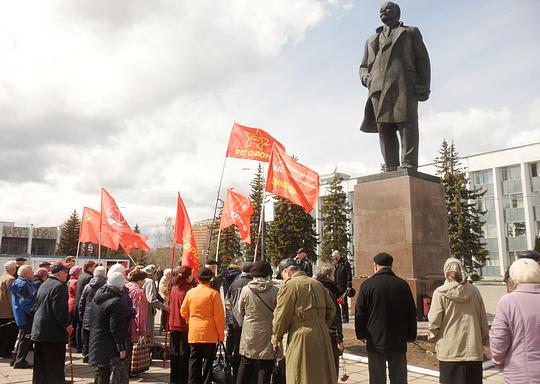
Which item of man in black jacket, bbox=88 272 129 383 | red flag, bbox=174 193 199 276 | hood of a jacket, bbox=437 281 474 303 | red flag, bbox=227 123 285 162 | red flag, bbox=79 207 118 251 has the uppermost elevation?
red flag, bbox=227 123 285 162

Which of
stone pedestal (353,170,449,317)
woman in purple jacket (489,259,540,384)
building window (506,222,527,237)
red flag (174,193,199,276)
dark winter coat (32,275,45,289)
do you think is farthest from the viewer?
building window (506,222,527,237)

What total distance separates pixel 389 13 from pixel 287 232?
3441 cm

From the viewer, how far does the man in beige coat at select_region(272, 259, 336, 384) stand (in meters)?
4.59

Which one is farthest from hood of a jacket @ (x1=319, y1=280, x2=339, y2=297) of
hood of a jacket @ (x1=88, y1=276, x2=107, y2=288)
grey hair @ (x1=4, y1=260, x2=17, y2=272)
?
grey hair @ (x1=4, y1=260, x2=17, y2=272)

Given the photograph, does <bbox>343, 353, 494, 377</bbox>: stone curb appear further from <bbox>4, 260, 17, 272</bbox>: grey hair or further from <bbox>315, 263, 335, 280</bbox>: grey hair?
<bbox>4, 260, 17, 272</bbox>: grey hair

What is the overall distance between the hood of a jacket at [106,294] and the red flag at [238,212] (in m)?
10.1

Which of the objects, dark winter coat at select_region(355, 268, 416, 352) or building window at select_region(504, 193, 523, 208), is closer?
dark winter coat at select_region(355, 268, 416, 352)

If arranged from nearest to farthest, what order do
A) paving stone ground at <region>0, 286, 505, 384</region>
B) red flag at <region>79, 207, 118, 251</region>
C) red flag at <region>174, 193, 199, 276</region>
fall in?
paving stone ground at <region>0, 286, 505, 384</region>, red flag at <region>174, 193, 199, 276</region>, red flag at <region>79, 207, 118, 251</region>

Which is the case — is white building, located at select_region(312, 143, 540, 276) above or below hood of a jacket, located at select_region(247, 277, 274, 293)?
above

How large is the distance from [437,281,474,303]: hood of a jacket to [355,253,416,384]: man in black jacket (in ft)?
1.50

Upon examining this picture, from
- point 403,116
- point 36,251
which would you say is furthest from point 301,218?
point 36,251

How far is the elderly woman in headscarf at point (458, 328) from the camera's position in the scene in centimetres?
471

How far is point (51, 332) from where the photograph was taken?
6312 mm

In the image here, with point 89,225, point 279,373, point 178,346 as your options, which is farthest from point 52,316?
point 89,225
